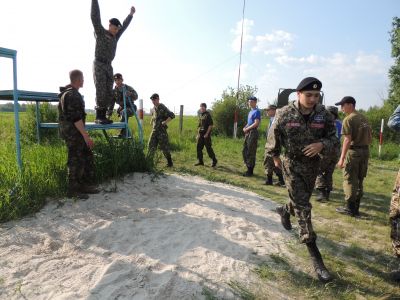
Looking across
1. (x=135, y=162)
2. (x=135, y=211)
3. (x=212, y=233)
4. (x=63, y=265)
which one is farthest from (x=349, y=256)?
(x=135, y=162)

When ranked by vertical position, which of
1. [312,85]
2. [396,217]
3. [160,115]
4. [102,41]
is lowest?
[396,217]

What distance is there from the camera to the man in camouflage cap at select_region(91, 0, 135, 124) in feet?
19.2

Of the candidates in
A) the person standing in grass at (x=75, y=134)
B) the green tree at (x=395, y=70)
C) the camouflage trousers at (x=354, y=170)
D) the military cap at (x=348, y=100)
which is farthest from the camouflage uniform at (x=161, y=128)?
the green tree at (x=395, y=70)

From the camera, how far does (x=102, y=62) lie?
5.97 m

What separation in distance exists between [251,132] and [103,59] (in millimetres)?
4255

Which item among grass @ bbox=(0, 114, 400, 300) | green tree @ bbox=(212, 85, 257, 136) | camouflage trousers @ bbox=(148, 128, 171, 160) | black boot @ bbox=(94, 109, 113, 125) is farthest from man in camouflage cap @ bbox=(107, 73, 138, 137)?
green tree @ bbox=(212, 85, 257, 136)

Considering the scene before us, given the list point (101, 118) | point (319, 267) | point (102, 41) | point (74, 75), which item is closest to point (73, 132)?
point (74, 75)

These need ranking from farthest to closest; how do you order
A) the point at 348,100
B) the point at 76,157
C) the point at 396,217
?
the point at 348,100
the point at 76,157
the point at 396,217

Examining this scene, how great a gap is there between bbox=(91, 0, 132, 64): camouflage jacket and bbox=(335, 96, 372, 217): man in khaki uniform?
13.0ft

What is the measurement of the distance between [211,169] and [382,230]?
502cm

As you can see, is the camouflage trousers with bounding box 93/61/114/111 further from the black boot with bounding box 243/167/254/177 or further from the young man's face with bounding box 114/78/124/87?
the black boot with bounding box 243/167/254/177

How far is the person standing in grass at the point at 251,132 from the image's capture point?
867 centimetres

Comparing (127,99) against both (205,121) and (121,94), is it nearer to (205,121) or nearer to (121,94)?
(121,94)

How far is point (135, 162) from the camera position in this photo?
6738 mm
